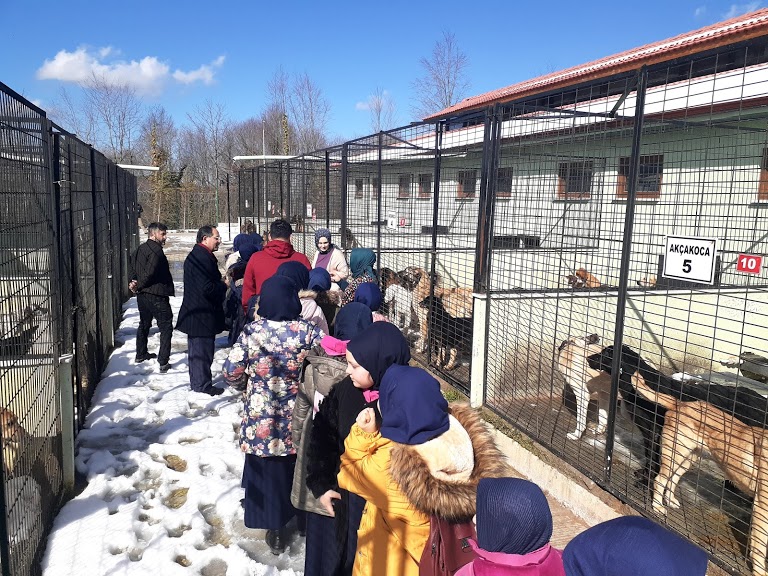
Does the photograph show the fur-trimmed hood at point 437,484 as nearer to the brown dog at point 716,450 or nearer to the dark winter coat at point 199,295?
the brown dog at point 716,450

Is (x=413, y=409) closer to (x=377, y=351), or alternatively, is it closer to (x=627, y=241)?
(x=377, y=351)

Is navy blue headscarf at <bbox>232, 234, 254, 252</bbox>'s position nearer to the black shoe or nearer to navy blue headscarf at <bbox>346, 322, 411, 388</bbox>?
the black shoe

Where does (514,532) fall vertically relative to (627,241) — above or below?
below

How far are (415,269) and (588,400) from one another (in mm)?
3491

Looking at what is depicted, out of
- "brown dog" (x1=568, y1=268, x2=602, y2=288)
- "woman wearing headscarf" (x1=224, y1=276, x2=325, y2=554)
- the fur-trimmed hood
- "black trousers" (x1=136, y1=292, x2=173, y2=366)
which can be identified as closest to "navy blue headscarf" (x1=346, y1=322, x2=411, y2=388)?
the fur-trimmed hood

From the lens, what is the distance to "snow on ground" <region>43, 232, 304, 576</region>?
11.4ft

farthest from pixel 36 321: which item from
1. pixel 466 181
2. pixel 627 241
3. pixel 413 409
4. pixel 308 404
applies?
pixel 466 181

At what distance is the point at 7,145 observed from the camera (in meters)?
3.18

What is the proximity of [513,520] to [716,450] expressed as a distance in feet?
9.01

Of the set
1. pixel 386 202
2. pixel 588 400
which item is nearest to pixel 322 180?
pixel 386 202

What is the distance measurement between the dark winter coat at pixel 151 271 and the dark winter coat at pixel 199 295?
0.72 meters

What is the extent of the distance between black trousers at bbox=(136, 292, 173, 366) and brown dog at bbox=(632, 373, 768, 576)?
527 centimetres

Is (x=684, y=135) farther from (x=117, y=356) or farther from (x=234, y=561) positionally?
(x=117, y=356)

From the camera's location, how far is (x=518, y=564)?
5.44 feet
